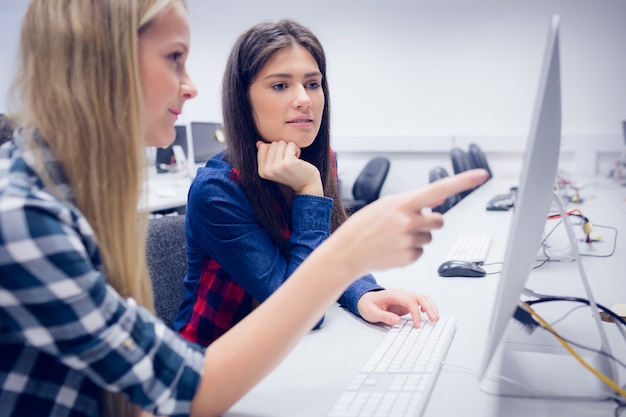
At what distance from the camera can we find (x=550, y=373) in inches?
29.2

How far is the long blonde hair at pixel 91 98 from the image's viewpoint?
56 centimetres

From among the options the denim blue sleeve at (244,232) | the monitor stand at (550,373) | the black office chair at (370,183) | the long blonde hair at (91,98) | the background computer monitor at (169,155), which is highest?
the long blonde hair at (91,98)

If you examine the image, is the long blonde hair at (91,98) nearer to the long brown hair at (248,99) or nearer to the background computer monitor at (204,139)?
the long brown hair at (248,99)

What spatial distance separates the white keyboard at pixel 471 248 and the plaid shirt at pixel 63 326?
1040 mm

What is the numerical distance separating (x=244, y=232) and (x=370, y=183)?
11.5 feet

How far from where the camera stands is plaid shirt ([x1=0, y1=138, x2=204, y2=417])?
47 centimetres

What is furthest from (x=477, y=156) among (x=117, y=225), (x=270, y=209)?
(x=117, y=225)

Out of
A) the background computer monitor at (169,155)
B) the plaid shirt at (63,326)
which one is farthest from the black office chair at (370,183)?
the plaid shirt at (63,326)

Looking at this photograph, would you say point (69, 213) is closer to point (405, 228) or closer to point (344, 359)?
point (405, 228)

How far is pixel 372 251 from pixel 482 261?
935mm

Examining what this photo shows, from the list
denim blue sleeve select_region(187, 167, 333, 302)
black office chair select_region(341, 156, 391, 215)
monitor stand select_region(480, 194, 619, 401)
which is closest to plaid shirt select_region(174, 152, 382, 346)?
denim blue sleeve select_region(187, 167, 333, 302)

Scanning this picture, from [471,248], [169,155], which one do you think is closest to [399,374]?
[471,248]

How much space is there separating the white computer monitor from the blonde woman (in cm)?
7

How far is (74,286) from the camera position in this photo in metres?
0.49
